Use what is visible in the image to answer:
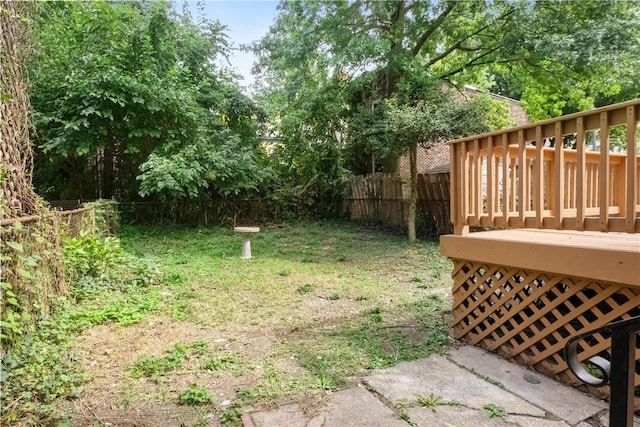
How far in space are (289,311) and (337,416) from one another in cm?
190

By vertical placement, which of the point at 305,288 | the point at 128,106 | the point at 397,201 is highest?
the point at 128,106

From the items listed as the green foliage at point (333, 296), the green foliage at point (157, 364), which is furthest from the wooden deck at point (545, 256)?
the green foliage at point (157, 364)

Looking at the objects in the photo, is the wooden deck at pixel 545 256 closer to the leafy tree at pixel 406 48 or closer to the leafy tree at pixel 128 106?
the leafy tree at pixel 406 48

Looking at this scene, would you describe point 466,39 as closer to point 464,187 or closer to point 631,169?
point 464,187

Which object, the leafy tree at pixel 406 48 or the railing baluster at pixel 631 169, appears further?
the leafy tree at pixel 406 48

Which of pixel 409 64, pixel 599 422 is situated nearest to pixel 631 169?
pixel 599 422

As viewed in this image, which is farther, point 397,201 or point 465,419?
point 397,201

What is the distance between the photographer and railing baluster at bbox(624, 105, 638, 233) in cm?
208

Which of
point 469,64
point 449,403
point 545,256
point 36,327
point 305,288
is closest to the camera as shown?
point 449,403

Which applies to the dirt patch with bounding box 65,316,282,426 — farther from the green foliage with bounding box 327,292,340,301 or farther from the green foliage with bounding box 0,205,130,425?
the green foliage with bounding box 327,292,340,301

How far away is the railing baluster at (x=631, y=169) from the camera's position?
2084 millimetres

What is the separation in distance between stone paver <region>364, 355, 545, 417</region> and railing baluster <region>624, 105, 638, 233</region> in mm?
1189

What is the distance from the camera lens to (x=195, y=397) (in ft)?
7.31

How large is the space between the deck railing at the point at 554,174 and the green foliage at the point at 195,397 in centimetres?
228
